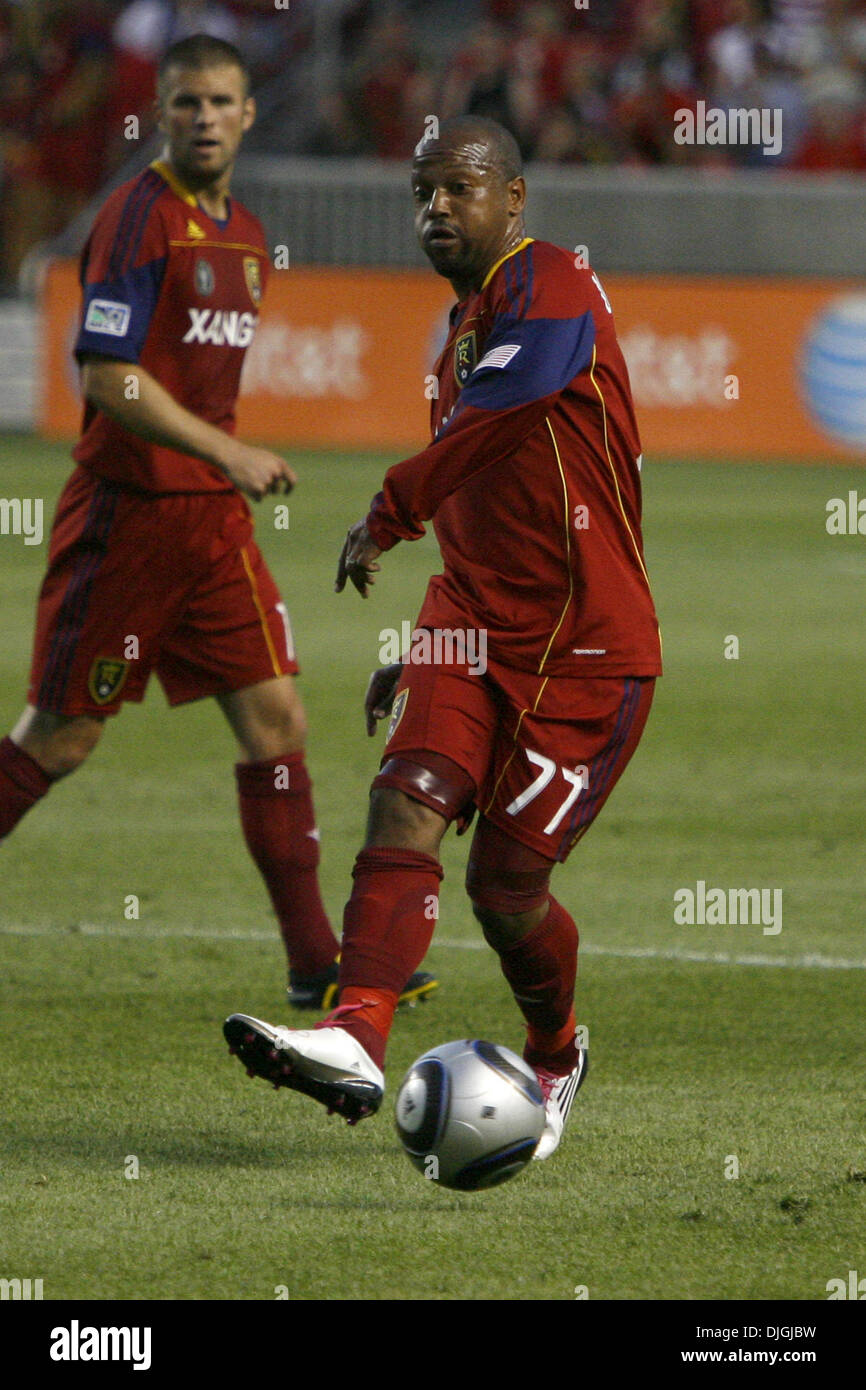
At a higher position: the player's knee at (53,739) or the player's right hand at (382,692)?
the player's knee at (53,739)

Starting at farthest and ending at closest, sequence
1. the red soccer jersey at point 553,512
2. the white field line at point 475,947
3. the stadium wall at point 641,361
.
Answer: the stadium wall at point 641,361
the white field line at point 475,947
the red soccer jersey at point 553,512

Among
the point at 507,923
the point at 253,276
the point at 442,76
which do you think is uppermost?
the point at 442,76

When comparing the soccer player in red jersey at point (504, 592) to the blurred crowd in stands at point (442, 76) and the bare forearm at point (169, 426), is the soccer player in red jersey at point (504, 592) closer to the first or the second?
the bare forearm at point (169, 426)

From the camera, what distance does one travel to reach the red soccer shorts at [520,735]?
14.0ft

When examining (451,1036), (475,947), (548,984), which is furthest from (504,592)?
(475,947)

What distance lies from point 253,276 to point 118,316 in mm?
509

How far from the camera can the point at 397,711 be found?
14.3 feet

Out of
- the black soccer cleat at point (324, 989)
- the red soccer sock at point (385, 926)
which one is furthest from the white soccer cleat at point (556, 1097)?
the black soccer cleat at point (324, 989)

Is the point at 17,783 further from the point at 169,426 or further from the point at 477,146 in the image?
the point at 477,146

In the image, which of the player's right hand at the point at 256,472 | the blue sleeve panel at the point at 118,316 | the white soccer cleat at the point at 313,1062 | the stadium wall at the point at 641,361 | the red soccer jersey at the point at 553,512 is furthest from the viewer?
the stadium wall at the point at 641,361

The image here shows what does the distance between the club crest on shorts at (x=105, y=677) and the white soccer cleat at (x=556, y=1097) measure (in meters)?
1.60

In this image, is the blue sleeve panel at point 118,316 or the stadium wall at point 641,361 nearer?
the blue sleeve panel at point 118,316

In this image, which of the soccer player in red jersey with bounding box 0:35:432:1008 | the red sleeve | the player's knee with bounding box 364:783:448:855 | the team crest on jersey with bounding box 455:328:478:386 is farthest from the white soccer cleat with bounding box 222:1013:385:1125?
the red sleeve
